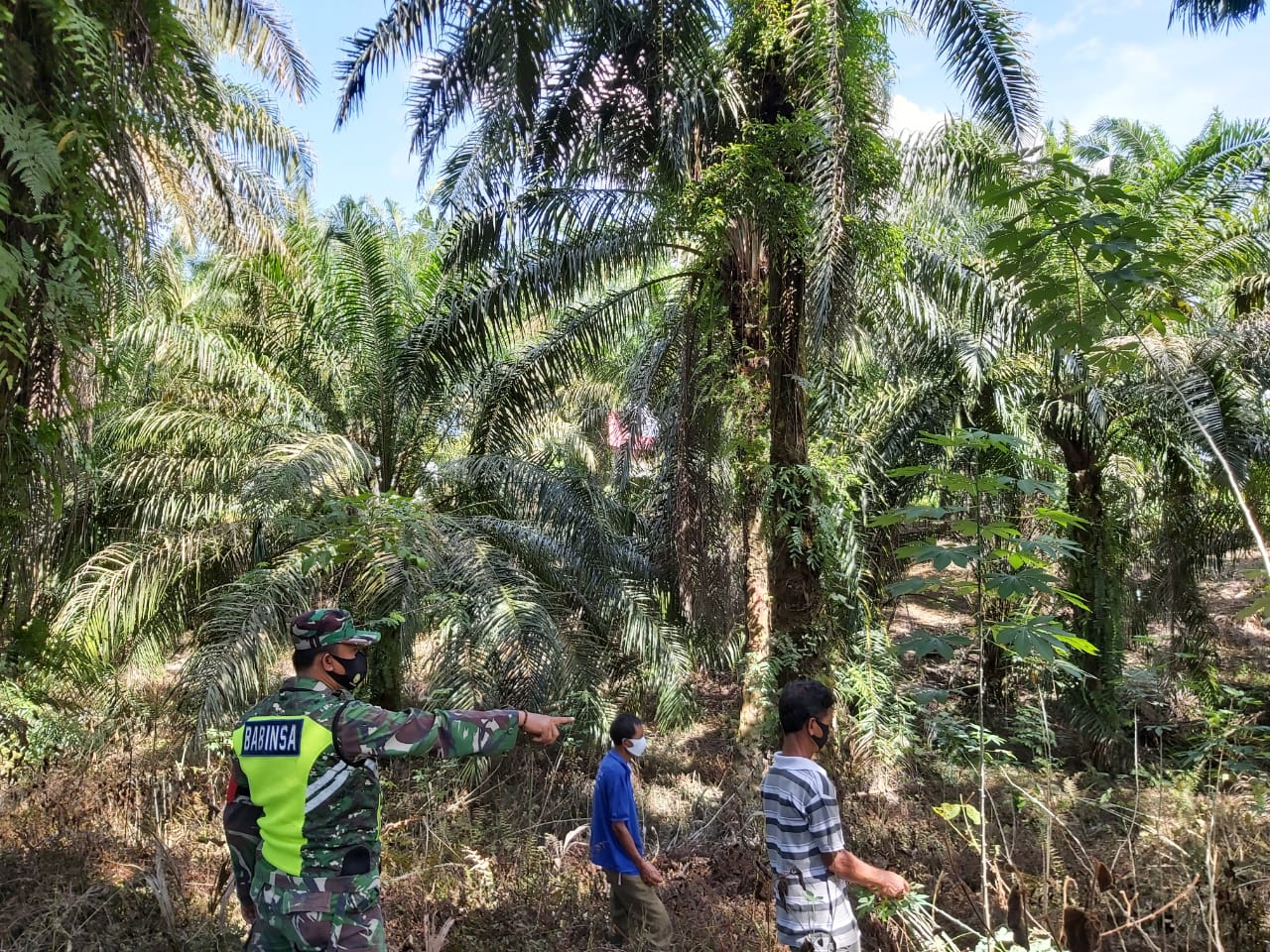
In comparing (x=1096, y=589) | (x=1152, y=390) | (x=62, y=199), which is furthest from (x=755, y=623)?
(x=62, y=199)

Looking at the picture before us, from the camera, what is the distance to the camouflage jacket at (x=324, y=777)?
289 centimetres

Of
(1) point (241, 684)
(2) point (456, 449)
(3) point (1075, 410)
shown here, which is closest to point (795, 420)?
(1) point (241, 684)

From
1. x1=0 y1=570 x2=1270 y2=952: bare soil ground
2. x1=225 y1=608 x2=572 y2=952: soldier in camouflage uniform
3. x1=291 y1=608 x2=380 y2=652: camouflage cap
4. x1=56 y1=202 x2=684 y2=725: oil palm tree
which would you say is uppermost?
x1=56 y1=202 x2=684 y2=725: oil palm tree

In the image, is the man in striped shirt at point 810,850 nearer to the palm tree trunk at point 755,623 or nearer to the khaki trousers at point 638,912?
the khaki trousers at point 638,912

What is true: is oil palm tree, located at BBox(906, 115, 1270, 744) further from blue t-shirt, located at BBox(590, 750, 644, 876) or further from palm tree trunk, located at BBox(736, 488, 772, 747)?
blue t-shirt, located at BBox(590, 750, 644, 876)

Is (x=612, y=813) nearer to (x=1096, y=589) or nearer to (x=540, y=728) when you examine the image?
(x=540, y=728)

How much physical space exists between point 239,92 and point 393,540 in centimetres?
872

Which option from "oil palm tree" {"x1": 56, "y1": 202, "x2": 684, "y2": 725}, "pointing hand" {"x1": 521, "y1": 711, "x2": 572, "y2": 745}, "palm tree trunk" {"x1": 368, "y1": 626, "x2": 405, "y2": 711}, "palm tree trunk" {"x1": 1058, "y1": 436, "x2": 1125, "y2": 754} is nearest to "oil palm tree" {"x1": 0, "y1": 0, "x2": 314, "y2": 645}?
"pointing hand" {"x1": 521, "y1": 711, "x2": 572, "y2": 745}

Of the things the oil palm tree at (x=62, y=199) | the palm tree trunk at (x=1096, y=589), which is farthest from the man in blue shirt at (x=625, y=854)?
the palm tree trunk at (x=1096, y=589)

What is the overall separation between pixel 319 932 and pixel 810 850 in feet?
5.55

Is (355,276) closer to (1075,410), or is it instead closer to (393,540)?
(393,540)

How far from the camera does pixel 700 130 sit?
848 centimetres

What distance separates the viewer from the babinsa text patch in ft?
9.66

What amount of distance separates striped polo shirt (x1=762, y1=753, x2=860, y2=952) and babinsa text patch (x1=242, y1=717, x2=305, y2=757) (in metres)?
1.70
